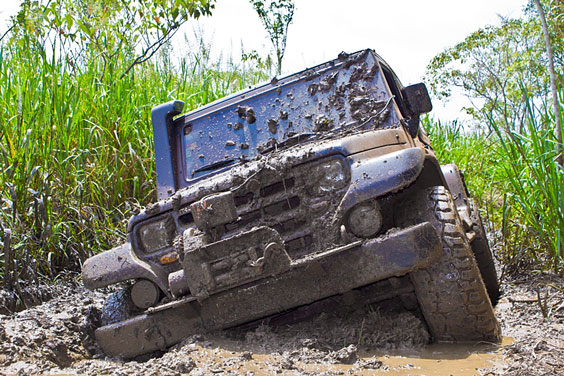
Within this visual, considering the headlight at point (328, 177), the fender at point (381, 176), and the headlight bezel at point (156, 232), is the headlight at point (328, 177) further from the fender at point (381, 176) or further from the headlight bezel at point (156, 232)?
the headlight bezel at point (156, 232)

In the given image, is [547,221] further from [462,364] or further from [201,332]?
[201,332]

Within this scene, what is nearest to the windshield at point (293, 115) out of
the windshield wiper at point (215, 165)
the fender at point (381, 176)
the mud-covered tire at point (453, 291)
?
the windshield wiper at point (215, 165)

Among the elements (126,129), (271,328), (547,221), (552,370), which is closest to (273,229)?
(271,328)

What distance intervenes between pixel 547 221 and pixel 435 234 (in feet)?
5.23

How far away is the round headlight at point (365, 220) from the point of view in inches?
A: 108

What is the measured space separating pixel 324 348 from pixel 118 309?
1341 millimetres

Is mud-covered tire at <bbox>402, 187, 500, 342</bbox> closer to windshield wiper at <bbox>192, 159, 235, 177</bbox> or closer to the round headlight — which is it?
the round headlight

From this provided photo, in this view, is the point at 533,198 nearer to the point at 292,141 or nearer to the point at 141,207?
the point at 292,141

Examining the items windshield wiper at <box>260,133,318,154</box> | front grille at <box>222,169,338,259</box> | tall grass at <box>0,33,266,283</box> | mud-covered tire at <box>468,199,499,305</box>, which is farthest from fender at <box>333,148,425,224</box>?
tall grass at <box>0,33,266,283</box>

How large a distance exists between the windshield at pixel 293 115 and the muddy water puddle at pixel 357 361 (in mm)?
1377

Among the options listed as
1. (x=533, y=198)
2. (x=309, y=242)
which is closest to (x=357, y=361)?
(x=309, y=242)

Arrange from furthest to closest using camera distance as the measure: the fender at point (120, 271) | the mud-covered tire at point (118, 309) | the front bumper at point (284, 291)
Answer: the mud-covered tire at point (118, 309)
the fender at point (120, 271)
the front bumper at point (284, 291)

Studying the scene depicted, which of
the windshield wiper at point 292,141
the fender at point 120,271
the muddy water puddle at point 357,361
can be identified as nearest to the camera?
→ the muddy water puddle at point 357,361

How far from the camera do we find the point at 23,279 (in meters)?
4.43
